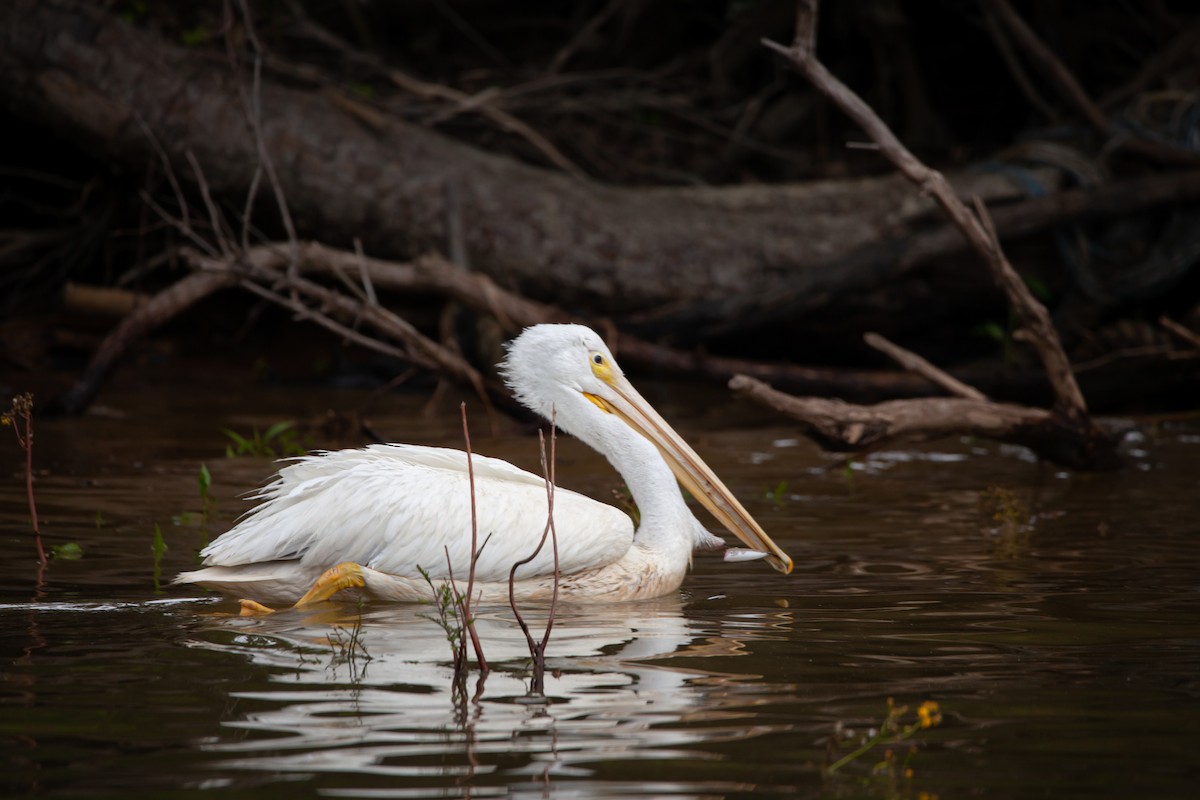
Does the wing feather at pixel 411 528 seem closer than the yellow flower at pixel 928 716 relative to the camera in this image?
No

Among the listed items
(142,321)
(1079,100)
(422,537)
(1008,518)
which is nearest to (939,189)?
(1008,518)

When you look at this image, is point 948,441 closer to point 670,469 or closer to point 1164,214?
point 1164,214

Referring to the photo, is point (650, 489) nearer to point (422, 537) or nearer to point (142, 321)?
point (422, 537)

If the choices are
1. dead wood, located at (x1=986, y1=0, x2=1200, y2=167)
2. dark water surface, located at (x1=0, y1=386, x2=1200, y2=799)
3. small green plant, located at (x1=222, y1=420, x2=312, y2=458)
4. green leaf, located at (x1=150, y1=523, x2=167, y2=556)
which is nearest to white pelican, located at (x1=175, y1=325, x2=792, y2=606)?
dark water surface, located at (x1=0, y1=386, x2=1200, y2=799)

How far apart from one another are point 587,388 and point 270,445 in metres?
2.93

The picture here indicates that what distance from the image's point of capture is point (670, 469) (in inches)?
200

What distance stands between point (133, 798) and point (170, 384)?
772 centimetres

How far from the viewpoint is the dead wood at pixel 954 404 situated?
18.8ft

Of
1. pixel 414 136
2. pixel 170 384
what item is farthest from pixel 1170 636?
pixel 170 384

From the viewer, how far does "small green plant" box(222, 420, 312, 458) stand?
7023 millimetres

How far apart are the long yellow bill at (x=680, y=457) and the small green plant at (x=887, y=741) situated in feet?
6.24

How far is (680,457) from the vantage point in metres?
5.08

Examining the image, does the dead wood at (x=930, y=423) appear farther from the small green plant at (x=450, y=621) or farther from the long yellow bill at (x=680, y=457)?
the small green plant at (x=450, y=621)

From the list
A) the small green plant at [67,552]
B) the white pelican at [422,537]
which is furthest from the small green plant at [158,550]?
the white pelican at [422,537]
